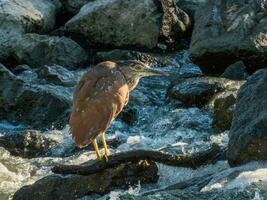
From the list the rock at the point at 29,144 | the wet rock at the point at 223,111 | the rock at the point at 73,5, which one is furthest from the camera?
the rock at the point at 73,5

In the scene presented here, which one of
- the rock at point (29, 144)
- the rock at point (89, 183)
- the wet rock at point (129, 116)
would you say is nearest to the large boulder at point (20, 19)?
the wet rock at point (129, 116)

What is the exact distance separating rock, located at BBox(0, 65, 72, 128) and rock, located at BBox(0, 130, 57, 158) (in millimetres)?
583

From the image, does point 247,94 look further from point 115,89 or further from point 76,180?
point 76,180

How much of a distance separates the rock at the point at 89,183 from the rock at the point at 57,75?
415 cm

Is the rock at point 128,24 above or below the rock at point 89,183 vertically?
below

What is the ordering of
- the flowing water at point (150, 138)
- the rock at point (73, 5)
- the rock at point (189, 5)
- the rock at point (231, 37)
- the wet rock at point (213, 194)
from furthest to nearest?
the rock at point (73, 5) < the rock at point (189, 5) < the rock at point (231, 37) < the flowing water at point (150, 138) < the wet rock at point (213, 194)

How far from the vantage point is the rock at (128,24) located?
11836mm

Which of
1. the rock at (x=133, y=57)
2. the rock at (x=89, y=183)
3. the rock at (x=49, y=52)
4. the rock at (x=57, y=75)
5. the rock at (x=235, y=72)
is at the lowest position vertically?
the rock at (x=49, y=52)

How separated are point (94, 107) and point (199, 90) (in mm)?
3204

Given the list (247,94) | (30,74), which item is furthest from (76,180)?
(30,74)

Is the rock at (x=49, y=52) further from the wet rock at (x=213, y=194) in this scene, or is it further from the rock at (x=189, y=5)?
the wet rock at (x=213, y=194)

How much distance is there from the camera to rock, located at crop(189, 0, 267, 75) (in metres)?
9.88

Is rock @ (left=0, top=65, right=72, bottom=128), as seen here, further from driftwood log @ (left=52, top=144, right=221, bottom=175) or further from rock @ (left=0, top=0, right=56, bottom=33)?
driftwood log @ (left=52, top=144, right=221, bottom=175)

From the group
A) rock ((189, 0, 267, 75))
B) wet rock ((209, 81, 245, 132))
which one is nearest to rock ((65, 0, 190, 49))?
rock ((189, 0, 267, 75))
